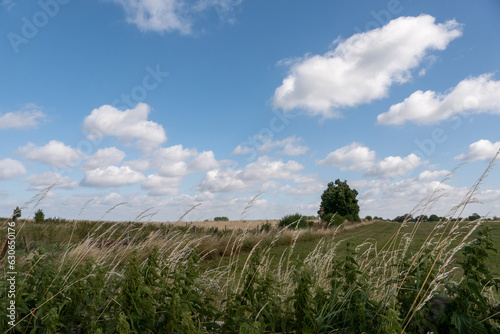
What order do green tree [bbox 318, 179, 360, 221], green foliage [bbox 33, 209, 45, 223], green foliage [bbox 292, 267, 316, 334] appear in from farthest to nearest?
green tree [bbox 318, 179, 360, 221], green foliage [bbox 33, 209, 45, 223], green foliage [bbox 292, 267, 316, 334]

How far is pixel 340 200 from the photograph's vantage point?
4412cm

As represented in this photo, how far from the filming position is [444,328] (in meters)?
2.59

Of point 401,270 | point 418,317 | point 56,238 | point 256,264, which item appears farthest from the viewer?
point 56,238

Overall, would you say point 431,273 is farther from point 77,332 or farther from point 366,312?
point 77,332

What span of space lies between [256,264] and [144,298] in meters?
0.85

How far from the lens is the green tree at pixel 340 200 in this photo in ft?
145

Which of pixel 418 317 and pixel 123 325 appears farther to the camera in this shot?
pixel 418 317

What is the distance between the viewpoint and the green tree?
44.3 metres

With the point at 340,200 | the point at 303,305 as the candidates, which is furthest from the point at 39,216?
the point at 340,200

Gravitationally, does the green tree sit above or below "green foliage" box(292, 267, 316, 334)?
above

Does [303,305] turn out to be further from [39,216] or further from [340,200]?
[340,200]

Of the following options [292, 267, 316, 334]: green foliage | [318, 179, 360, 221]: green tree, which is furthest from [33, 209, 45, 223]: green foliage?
[318, 179, 360, 221]: green tree

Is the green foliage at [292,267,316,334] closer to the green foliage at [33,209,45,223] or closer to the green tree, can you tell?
the green foliage at [33,209,45,223]

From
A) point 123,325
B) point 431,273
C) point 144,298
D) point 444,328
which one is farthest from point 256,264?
point 444,328
